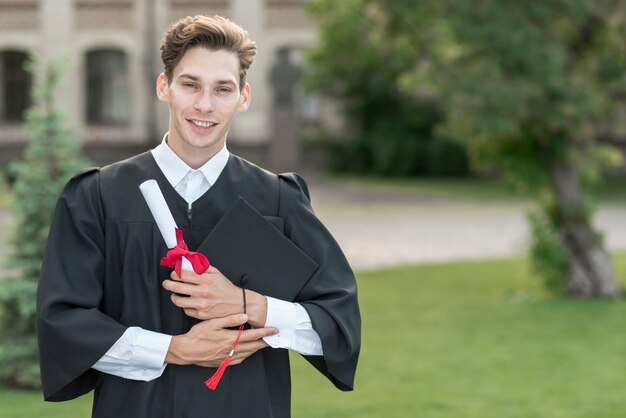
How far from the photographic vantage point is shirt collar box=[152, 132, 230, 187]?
2.64 metres

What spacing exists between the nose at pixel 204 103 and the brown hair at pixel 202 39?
110 millimetres

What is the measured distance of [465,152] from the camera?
30.7 m

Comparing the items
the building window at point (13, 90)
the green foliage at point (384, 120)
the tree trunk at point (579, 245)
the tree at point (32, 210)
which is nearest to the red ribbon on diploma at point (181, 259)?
the tree at point (32, 210)

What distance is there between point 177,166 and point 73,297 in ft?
1.35

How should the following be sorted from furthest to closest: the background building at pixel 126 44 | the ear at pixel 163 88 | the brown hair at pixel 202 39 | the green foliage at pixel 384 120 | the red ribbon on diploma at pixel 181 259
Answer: the background building at pixel 126 44
the green foliage at pixel 384 120
the ear at pixel 163 88
the brown hair at pixel 202 39
the red ribbon on diploma at pixel 181 259

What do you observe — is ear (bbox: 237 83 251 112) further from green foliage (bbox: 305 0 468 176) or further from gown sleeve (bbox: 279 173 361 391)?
green foliage (bbox: 305 0 468 176)

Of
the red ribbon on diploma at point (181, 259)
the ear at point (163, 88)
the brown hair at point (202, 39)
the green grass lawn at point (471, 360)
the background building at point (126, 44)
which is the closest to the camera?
the red ribbon on diploma at point (181, 259)

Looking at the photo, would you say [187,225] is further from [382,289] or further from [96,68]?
[96,68]

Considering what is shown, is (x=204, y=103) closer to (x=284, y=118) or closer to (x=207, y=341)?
(x=207, y=341)

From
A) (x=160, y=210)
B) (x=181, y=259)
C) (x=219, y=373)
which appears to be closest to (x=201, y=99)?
(x=160, y=210)

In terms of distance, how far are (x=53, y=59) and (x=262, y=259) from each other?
4783mm

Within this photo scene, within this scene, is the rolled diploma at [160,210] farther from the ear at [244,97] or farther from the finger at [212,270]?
the ear at [244,97]

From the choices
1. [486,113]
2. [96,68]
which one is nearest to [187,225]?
[486,113]

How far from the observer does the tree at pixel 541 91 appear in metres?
10.1
